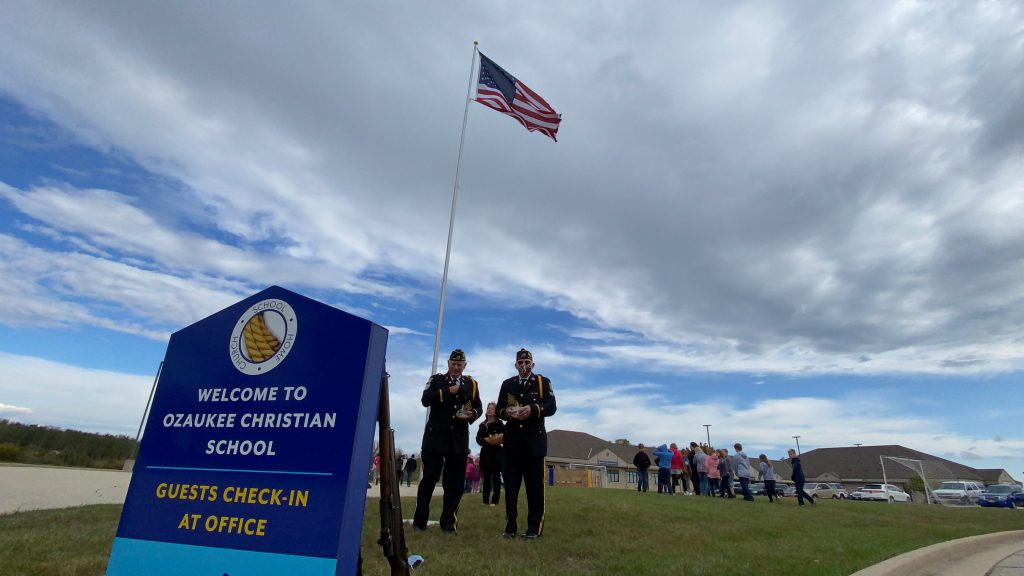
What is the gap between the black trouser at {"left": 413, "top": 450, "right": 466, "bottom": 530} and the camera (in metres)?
5.54

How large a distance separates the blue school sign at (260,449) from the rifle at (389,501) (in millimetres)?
144

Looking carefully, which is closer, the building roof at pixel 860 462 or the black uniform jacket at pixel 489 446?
the black uniform jacket at pixel 489 446

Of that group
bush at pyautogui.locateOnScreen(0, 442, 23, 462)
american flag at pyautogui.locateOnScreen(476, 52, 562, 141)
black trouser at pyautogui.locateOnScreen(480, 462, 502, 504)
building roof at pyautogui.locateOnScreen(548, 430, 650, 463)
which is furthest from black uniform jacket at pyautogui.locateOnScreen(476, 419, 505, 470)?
building roof at pyautogui.locateOnScreen(548, 430, 650, 463)

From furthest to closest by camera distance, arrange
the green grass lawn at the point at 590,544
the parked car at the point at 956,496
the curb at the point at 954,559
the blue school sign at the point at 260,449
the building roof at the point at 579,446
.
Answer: the building roof at the point at 579,446 < the parked car at the point at 956,496 < the curb at the point at 954,559 < the green grass lawn at the point at 590,544 < the blue school sign at the point at 260,449

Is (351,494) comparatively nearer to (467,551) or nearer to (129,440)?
(467,551)

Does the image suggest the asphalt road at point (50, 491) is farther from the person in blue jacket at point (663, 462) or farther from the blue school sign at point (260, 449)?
the person in blue jacket at point (663, 462)

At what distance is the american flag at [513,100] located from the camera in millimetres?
14055

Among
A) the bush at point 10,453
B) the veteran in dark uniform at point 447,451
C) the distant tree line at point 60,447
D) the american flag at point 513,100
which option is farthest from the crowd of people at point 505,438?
the bush at point 10,453

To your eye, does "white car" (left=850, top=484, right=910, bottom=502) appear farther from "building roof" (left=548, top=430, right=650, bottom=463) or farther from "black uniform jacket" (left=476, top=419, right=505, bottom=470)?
"black uniform jacket" (left=476, top=419, right=505, bottom=470)

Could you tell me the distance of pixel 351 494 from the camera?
2125 millimetres

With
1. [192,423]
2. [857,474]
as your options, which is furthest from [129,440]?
[857,474]

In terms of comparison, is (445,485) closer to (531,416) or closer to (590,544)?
(531,416)

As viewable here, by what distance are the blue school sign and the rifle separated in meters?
0.14

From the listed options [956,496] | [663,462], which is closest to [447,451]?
[663,462]
